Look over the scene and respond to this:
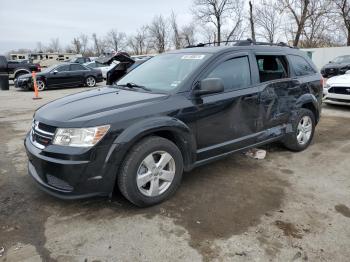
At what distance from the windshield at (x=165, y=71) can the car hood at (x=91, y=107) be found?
286 mm

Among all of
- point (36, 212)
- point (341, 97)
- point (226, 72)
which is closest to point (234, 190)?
point (226, 72)

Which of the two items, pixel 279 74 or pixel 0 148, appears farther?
pixel 0 148

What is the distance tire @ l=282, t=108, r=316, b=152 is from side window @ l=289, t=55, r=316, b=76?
606mm

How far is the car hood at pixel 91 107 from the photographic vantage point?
10.3ft

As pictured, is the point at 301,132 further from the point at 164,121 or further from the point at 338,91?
the point at 338,91

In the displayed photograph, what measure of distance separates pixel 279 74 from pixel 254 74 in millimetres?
714

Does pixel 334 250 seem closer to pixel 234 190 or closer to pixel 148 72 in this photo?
pixel 234 190

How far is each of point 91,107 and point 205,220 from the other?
5.39ft

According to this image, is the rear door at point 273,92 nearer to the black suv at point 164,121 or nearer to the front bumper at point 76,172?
the black suv at point 164,121

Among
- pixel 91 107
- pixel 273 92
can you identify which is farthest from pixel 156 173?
pixel 273 92

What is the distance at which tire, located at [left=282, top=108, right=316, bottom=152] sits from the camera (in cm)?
511

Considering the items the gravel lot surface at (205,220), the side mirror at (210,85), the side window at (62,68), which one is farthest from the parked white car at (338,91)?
the side window at (62,68)

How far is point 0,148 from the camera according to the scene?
18.7 ft

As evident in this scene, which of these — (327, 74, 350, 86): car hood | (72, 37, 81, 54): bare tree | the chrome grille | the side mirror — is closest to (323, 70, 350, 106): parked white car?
(327, 74, 350, 86): car hood
